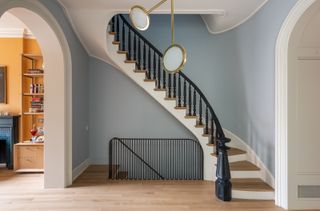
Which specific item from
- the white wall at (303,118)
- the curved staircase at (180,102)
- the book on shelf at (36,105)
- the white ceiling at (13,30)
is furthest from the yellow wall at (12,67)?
the white wall at (303,118)

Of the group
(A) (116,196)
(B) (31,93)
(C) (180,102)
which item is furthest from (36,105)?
(C) (180,102)

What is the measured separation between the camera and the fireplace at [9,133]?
5520 mm

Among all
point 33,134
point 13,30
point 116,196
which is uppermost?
point 13,30

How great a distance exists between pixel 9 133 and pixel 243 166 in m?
5.21

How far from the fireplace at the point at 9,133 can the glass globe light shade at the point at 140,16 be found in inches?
183

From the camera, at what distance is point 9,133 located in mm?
5535

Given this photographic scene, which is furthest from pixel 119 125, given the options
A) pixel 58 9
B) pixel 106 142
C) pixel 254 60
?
pixel 254 60

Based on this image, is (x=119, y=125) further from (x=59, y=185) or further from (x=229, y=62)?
(x=229, y=62)

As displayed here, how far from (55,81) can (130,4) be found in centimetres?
188

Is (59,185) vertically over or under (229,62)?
under

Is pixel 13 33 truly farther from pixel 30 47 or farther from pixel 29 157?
pixel 29 157

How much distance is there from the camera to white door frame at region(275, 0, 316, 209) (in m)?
3.43

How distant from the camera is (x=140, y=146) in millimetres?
5941

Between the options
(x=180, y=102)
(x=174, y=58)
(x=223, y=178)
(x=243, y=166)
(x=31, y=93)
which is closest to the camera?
(x=174, y=58)
